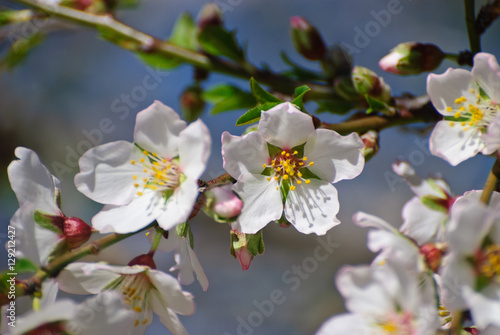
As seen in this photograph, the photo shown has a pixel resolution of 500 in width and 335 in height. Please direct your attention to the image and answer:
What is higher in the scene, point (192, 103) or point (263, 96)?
point (263, 96)

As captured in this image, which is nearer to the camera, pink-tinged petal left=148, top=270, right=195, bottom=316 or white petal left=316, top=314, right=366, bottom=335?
white petal left=316, top=314, right=366, bottom=335

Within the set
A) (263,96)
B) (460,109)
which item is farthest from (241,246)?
(460,109)

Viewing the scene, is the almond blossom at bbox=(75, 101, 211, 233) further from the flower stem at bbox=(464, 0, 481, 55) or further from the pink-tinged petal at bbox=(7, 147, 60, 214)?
the flower stem at bbox=(464, 0, 481, 55)

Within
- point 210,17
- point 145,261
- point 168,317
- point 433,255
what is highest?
point 210,17

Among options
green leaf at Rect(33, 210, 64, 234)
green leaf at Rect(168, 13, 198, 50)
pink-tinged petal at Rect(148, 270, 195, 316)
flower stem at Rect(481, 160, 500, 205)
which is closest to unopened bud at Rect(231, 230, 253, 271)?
pink-tinged petal at Rect(148, 270, 195, 316)

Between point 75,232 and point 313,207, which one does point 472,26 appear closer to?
point 313,207

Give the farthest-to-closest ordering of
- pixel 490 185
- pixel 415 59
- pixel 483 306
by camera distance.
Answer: pixel 415 59 → pixel 490 185 → pixel 483 306

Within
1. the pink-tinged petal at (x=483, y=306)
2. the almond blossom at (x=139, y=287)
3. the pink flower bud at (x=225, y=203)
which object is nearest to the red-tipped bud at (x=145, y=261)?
the almond blossom at (x=139, y=287)
